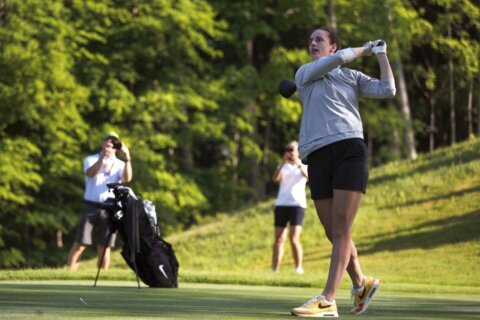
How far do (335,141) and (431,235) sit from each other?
16335 millimetres

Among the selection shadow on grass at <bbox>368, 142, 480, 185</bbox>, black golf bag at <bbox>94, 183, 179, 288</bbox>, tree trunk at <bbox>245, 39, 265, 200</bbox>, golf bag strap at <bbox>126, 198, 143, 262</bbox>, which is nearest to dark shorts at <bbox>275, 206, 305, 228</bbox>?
black golf bag at <bbox>94, 183, 179, 288</bbox>

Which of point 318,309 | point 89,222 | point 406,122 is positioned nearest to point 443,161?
point 406,122

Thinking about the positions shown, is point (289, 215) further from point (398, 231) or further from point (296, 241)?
point (398, 231)

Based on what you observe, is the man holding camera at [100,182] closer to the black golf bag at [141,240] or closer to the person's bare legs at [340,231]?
the black golf bag at [141,240]

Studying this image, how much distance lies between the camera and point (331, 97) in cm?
763

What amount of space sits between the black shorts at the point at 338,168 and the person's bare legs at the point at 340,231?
0.19 feet

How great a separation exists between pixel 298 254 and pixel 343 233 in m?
9.43

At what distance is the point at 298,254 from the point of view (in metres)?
17.0

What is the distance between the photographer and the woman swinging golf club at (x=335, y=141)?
7.47 meters

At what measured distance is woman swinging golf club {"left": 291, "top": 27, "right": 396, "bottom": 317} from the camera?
7473mm

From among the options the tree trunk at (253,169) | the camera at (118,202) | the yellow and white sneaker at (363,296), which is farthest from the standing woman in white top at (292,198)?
the tree trunk at (253,169)

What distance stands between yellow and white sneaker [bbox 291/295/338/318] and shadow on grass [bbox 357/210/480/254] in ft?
50.4

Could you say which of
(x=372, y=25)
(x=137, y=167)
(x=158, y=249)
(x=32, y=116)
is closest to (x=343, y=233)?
(x=158, y=249)

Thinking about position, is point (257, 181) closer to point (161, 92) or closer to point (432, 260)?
point (161, 92)
